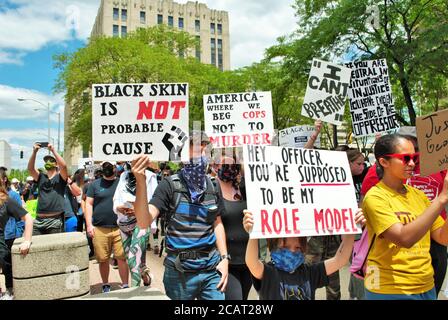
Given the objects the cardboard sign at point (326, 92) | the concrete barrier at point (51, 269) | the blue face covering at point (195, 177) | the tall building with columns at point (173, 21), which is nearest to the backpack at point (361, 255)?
the blue face covering at point (195, 177)

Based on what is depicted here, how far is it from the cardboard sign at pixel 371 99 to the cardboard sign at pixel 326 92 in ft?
4.82

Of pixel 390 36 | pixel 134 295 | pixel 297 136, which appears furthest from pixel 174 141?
pixel 390 36

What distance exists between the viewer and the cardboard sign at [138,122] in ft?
11.5

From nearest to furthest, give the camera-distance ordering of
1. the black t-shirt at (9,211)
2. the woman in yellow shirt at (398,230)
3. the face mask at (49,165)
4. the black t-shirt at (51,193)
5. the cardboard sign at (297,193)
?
the woman in yellow shirt at (398,230) < the cardboard sign at (297,193) < the black t-shirt at (9,211) < the black t-shirt at (51,193) < the face mask at (49,165)

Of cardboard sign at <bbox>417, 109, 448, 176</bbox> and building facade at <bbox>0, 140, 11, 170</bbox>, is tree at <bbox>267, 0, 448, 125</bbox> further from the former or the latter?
building facade at <bbox>0, 140, 11, 170</bbox>

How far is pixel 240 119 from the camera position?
7.63 meters

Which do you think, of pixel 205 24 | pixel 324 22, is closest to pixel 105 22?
pixel 205 24

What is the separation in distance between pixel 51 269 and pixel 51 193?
1467 millimetres

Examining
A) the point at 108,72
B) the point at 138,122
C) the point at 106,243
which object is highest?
the point at 108,72

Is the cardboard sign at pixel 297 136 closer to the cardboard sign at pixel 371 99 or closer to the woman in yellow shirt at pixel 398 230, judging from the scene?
the cardboard sign at pixel 371 99

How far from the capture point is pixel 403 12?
1619 centimetres

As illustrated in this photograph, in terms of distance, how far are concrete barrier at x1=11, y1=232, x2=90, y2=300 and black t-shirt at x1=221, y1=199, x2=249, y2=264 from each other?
9.04ft

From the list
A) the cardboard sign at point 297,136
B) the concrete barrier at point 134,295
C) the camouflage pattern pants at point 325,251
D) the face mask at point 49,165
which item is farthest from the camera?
the cardboard sign at point 297,136

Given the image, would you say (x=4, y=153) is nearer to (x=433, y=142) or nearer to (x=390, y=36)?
Answer: (x=390, y=36)
